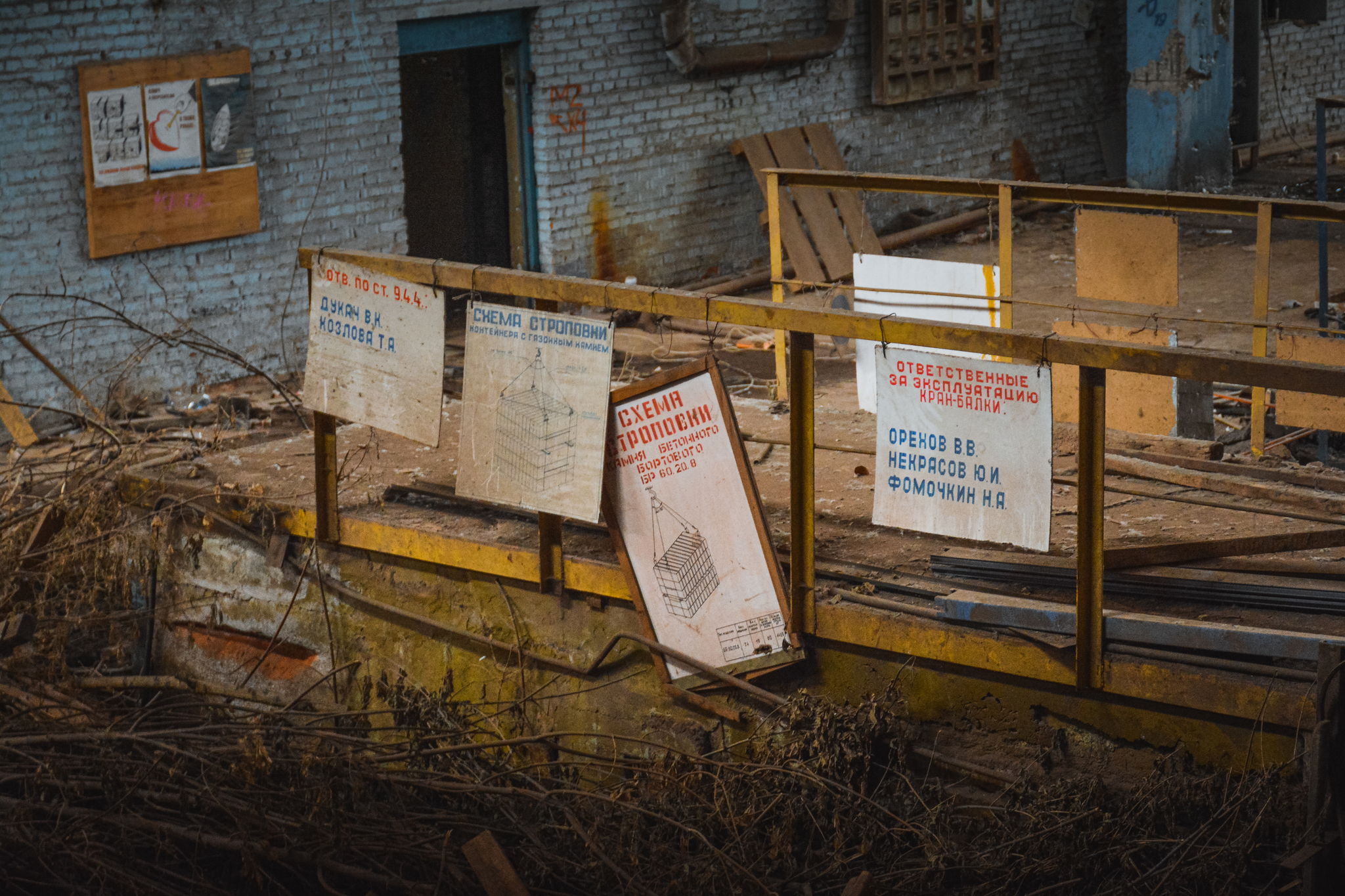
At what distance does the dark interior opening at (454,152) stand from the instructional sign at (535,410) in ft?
22.5

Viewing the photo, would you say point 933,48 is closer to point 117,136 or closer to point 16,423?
point 117,136

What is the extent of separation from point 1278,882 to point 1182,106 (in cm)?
1234

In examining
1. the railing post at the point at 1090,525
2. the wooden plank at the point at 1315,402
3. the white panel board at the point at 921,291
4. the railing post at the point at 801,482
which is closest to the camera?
the railing post at the point at 1090,525

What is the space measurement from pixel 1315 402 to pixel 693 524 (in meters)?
3.01

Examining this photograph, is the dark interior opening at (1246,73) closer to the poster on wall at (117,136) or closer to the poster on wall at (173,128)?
the poster on wall at (173,128)

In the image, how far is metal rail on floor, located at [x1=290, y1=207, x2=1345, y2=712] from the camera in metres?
3.88

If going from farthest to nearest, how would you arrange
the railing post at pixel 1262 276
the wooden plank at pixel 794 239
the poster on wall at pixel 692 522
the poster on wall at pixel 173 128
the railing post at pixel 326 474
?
the wooden plank at pixel 794 239 < the poster on wall at pixel 173 128 < the railing post at pixel 1262 276 < the railing post at pixel 326 474 < the poster on wall at pixel 692 522

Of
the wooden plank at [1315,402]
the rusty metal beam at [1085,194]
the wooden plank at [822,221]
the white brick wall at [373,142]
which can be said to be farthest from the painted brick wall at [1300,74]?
the wooden plank at [1315,402]

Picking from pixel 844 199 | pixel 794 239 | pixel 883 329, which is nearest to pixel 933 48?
pixel 844 199

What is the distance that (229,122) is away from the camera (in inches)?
389

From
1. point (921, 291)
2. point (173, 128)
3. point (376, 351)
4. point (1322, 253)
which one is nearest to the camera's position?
point (376, 351)

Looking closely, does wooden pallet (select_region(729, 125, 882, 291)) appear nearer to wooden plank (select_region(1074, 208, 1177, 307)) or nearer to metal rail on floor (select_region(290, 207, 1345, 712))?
wooden plank (select_region(1074, 208, 1177, 307))

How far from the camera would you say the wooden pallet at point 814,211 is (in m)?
12.4

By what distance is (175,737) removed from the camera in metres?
5.07
